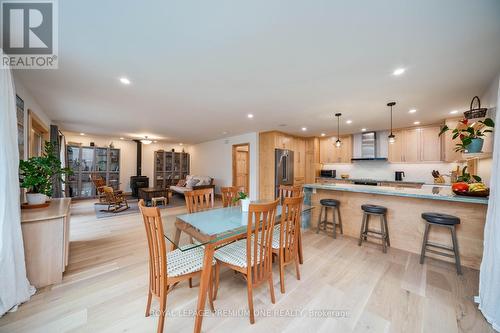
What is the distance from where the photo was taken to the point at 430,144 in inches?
184

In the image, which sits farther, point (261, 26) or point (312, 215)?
point (312, 215)

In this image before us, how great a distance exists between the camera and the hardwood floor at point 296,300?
1494 millimetres

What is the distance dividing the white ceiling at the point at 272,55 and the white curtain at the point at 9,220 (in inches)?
28.7

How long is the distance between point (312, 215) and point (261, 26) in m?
3.39

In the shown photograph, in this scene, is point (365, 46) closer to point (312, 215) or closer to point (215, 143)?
point (312, 215)

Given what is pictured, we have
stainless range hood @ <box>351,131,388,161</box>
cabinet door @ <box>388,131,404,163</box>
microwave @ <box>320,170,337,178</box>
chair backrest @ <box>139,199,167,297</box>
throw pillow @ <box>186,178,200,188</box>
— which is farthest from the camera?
throw pillow @ <box>186,178,200,188</box>

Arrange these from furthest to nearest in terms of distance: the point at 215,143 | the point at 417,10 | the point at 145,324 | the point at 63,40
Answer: the point at 215,143, the point at 63,40, the point at 145,324, the point at 417,10

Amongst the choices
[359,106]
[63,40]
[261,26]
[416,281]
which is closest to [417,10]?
[261,26]

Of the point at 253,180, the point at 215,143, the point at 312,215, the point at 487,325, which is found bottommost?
the point at 487,325

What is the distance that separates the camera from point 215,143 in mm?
7812

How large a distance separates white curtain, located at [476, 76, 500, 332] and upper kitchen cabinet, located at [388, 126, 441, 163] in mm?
3884

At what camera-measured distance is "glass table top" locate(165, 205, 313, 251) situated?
62.3 inches

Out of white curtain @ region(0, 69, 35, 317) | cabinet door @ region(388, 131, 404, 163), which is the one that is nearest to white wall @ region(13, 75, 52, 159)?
white curtain @ region(0, 69, 35, 317)

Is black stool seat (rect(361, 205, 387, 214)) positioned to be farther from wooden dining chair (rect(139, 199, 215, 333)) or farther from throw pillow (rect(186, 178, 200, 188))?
throw pillow (rect(186, 178, 200, 188))
